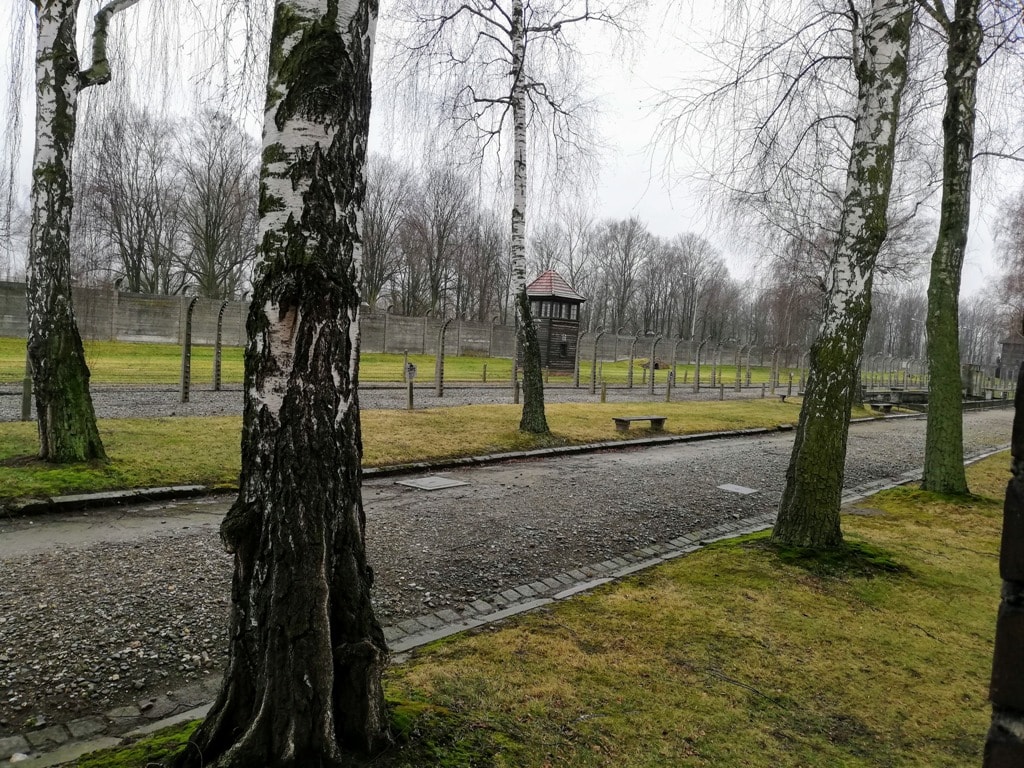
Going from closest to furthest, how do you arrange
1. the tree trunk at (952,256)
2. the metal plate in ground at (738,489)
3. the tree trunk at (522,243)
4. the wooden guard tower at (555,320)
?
the tree trunk at (952,256)
the metal plate in ground at (738,489)
the tree trunk at (522,243)
the wooden guard tower at (555,320)

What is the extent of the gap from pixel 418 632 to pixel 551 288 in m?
36.1

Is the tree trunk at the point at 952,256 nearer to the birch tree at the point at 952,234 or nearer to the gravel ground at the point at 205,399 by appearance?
the birch tree at the point at 952,234

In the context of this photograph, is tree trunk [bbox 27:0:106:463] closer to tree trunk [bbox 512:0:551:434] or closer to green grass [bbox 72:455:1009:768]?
green grass [bbox 72:455:1009:768]

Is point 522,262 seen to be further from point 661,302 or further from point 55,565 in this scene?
point 661,302

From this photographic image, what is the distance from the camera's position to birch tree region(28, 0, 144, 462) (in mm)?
6570

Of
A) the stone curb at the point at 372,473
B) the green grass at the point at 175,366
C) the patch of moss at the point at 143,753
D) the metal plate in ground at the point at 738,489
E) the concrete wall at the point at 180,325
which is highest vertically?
the concrete wall at the point at 180,325

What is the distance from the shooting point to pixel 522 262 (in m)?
11.8

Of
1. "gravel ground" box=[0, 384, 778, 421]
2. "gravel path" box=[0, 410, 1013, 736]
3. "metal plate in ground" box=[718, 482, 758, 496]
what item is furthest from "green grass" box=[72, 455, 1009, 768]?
"gravel ground" box=[0, 384, 778, 421]

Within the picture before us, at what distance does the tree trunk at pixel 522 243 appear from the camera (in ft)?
36.8

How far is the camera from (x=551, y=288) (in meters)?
39.1

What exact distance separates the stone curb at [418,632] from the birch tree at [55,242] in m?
5.05

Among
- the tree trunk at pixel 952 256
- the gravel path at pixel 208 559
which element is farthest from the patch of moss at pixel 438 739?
the tree trunk at pixel 952 256

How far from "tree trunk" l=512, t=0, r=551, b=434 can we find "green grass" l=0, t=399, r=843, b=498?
1.82ft

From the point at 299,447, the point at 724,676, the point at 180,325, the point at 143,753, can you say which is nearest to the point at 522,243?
the point at 724,676
